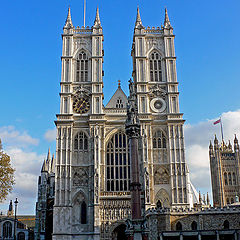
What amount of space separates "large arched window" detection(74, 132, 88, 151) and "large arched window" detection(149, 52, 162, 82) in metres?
11.7

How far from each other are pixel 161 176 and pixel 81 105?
44.3ft

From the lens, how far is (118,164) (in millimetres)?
46000

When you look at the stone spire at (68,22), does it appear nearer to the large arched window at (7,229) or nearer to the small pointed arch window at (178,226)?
the small pointed arch window at (178,226)

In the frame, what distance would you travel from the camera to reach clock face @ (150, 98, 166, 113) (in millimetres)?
48406

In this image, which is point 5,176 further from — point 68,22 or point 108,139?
point 68,22

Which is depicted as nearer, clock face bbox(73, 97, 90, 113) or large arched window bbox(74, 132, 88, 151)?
large arched window bbox(74, 132, 88, 151)

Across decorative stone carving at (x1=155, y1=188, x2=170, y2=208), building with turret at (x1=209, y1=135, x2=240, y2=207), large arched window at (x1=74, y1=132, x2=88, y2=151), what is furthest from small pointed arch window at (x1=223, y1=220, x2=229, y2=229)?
building with turret at (x1=209, y1=135, x2=240, y2=207)

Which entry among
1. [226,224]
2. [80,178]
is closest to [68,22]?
A: [80,178]

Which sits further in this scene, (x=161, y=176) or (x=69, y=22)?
(x=69, y=22)

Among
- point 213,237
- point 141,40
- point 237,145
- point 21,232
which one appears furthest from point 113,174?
point 237,145

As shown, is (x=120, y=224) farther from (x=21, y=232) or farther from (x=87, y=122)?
(x=21, y=232)

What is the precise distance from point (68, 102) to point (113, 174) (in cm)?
1077

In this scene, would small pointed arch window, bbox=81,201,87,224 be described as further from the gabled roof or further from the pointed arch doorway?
the gabled roof

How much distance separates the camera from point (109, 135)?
4709 centimetres
